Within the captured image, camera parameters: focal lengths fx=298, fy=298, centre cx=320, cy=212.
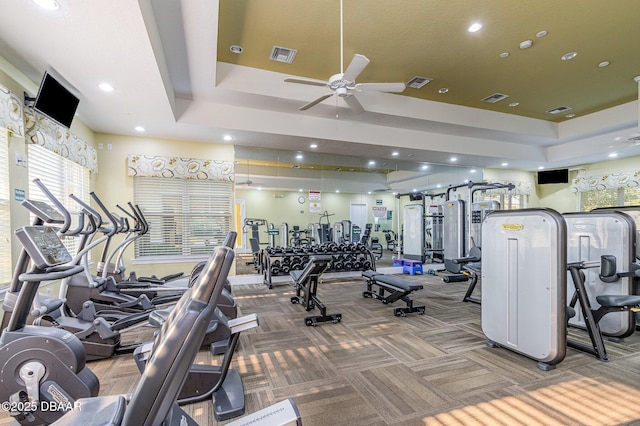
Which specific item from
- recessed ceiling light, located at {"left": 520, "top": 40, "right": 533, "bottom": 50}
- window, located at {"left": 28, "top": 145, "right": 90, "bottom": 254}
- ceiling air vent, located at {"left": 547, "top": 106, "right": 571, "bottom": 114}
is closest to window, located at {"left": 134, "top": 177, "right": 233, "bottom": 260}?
window, located at {"left": 28, "top": 145, "right": 90, "bottom": 254}

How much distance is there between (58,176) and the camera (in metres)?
4.29

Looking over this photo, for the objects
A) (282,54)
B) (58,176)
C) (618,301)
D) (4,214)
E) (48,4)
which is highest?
(282,54)

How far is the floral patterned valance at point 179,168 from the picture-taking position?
5726 mm

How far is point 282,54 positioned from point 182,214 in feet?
12.5

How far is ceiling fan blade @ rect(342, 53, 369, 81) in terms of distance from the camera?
9.33 feet

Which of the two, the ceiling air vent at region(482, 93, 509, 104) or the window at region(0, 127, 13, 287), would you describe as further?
the ceiling air vent at region(482, 93, 509, 104)

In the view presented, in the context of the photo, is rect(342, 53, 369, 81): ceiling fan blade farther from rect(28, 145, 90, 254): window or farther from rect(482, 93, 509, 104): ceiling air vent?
rect(482, 93, 509, 104): ceiling air vent

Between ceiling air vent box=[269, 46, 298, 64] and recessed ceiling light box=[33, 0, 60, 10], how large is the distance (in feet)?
7.89

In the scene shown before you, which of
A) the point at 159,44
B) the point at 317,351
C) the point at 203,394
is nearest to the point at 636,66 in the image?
the point at 317,351

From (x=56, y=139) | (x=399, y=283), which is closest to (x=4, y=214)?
(x=56, y=139)

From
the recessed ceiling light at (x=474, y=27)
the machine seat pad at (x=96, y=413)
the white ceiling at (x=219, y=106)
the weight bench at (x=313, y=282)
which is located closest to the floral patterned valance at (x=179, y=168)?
the white ceiling at (x=219, y=106)

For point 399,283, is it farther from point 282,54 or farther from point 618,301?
point 282,54

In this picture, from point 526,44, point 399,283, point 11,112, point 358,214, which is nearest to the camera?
point 11,112

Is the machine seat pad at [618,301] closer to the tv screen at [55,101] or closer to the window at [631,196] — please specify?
the tv screen at [55,101]
